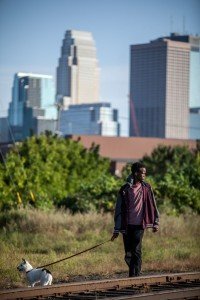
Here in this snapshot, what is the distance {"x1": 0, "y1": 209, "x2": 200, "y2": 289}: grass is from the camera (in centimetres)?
1706

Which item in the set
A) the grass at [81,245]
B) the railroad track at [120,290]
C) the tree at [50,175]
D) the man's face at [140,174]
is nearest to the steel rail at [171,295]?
the railroad track at [120,290]

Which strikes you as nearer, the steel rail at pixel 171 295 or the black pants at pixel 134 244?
the steel rail at pixel 171 295

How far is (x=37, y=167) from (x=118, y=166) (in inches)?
4181

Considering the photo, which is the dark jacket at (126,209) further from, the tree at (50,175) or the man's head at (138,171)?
the tree at (50,175)

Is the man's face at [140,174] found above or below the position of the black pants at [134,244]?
above

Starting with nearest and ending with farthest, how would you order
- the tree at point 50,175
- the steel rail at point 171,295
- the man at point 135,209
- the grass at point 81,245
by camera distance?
the steel rail at point 171,295 < the man at point 135,209 < the grass at point 81,245 < the tree at point 50,175

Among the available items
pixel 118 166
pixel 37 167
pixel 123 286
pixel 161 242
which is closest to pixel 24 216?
pixel 161 242

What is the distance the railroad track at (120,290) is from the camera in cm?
1270

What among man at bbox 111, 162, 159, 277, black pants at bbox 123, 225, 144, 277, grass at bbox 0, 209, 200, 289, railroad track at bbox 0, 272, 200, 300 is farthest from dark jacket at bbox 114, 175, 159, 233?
grass at bbox 0, 209, 200, 289

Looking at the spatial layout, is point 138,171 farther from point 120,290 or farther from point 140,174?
point 120,290

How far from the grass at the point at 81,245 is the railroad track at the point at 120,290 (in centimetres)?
153

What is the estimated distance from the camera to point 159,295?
12.9 metres

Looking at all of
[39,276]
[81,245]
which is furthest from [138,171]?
[81,245]

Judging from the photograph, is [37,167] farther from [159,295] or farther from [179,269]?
[159,295]
